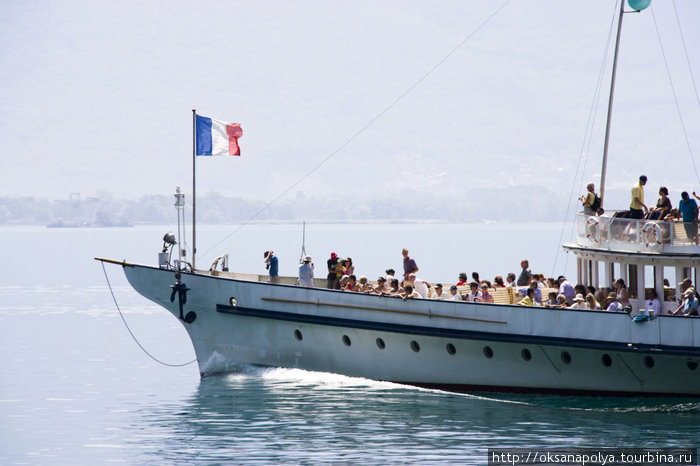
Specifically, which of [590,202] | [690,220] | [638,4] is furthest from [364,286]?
[638,4]

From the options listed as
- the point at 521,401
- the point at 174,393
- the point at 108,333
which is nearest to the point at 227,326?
the point at 174,393

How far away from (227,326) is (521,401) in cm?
715

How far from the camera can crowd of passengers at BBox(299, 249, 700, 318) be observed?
21094mm

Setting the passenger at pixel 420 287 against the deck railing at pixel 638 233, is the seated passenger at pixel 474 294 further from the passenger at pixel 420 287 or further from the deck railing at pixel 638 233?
the deck railing at pixel 638 233

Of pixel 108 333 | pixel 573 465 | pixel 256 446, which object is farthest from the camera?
pixel 108 333

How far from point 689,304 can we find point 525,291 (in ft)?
12.1

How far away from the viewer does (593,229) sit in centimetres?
2231

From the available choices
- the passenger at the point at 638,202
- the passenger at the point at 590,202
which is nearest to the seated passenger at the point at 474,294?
the passenger at the point at 590,202

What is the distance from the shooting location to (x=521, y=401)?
2191cm

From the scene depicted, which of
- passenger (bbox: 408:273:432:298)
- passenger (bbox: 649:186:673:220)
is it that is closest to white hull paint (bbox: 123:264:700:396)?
passenger (bbox: 408:273:432:298)

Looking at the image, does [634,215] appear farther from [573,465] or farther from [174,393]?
[174,393]

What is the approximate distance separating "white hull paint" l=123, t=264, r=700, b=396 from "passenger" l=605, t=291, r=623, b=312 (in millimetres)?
231

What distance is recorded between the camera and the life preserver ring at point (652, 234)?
2083 centimetres

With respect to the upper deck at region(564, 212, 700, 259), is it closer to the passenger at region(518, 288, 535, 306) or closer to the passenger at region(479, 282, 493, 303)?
the passenger at region(518, 288, 535, 306)
